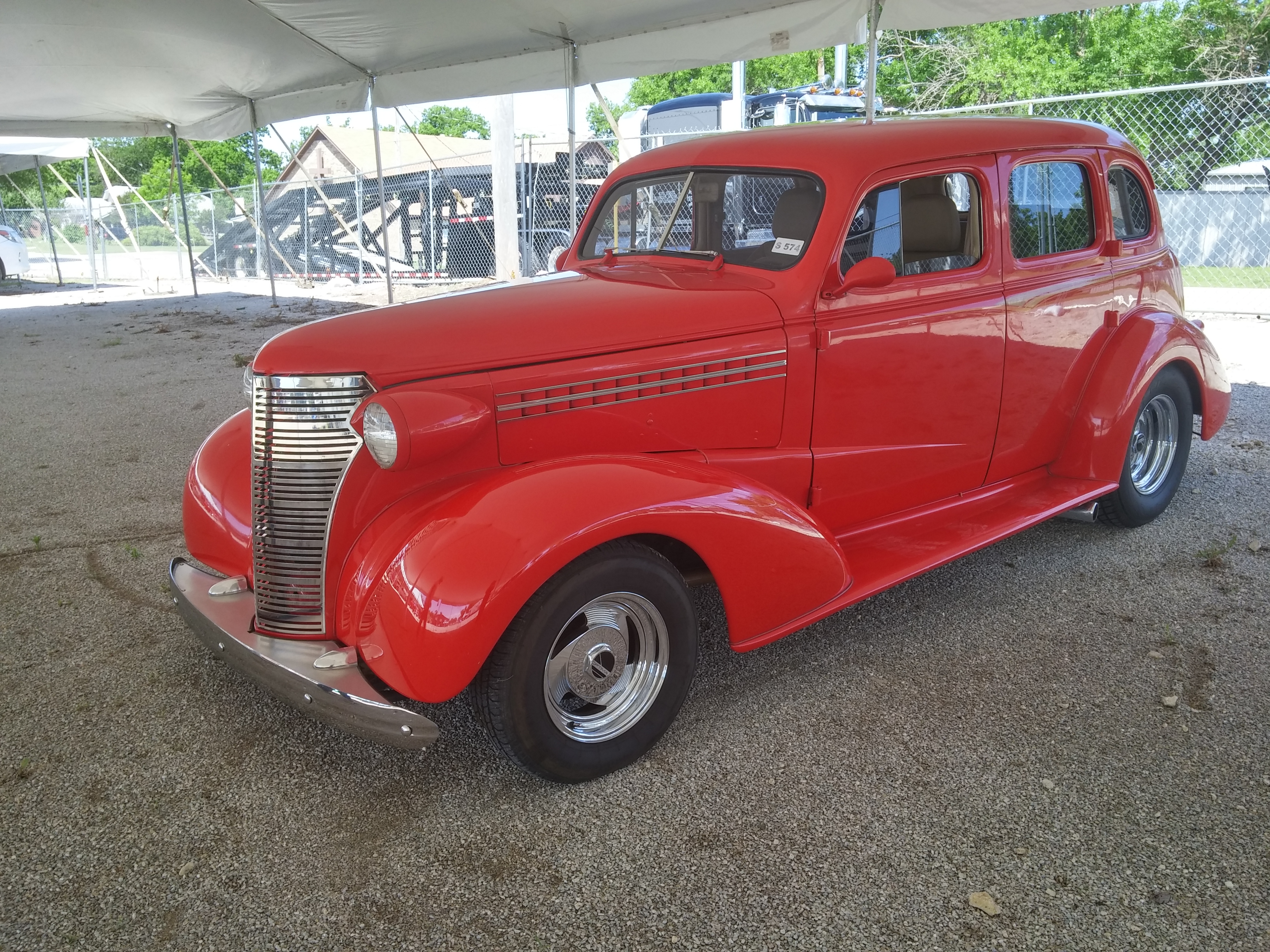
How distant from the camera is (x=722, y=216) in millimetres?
3373

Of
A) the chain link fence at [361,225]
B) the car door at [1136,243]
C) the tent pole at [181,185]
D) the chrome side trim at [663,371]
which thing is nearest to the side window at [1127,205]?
the car door at [1136,243]

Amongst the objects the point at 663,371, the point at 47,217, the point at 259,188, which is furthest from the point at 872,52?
the point at 47,217

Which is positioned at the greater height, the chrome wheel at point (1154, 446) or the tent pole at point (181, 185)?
the tent pole at point (181, 185)

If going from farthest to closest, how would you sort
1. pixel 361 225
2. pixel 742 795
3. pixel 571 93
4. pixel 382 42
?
pixel 361 225 → pixel 382 42 → pixel 571 93 → pixel 742 795

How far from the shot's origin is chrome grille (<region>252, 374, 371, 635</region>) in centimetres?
248

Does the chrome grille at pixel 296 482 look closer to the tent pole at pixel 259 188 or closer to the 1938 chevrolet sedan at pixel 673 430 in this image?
the 1938 chevrolet sedan at pixel 673 430

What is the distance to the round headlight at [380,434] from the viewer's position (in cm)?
232

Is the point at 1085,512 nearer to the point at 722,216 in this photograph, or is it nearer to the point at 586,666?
the point at 722,216

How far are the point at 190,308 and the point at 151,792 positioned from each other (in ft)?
47.8

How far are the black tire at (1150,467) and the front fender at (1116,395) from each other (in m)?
0.17

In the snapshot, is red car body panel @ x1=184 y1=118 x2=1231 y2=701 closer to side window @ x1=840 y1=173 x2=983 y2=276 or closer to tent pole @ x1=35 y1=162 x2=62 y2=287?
side window @ x1=840 y1=173 x2=983 y2=276

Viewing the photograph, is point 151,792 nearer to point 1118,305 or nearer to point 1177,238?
point 1118,305

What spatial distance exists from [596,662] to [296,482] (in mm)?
1000

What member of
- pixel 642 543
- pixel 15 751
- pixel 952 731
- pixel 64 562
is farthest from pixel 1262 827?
pixel 64 562
